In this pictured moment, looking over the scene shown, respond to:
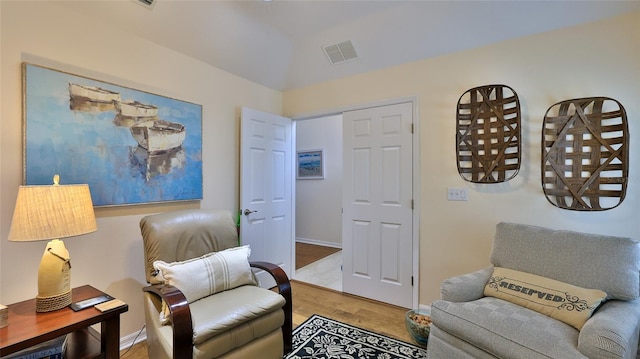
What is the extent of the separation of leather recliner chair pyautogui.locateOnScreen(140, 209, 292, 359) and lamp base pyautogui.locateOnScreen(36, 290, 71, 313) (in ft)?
1.28

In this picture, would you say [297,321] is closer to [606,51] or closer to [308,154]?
[606,51]

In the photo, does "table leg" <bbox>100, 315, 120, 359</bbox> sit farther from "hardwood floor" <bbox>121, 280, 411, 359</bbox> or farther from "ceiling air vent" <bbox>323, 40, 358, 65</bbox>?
"ceiling air vent" <bbox>323, 40, 358, 65</bbox>

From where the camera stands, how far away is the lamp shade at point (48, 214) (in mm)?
1347

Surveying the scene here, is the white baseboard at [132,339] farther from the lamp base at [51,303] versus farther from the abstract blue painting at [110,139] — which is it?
the abstract blue painting at [110,139]

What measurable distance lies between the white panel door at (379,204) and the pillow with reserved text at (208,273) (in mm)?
1382

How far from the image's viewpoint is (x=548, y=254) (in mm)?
1823

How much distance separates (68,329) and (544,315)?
2.42 meters

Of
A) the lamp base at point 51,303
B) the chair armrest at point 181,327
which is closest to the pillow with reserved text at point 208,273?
the chair armrest at point 181,327

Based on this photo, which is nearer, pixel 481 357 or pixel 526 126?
pixel 481 357

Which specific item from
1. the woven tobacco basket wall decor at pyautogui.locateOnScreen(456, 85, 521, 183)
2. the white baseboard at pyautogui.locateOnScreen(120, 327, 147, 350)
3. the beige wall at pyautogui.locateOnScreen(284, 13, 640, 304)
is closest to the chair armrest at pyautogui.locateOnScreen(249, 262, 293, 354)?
the white baseboard at pyautogui.locateOnScreen(120, 327, 147, 350)

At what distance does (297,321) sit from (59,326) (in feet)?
5.49

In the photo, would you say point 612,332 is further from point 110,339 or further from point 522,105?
point 110,339

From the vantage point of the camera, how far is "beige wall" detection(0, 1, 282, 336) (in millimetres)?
1673

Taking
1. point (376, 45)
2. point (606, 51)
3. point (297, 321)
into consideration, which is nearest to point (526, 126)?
point (606, 51)
